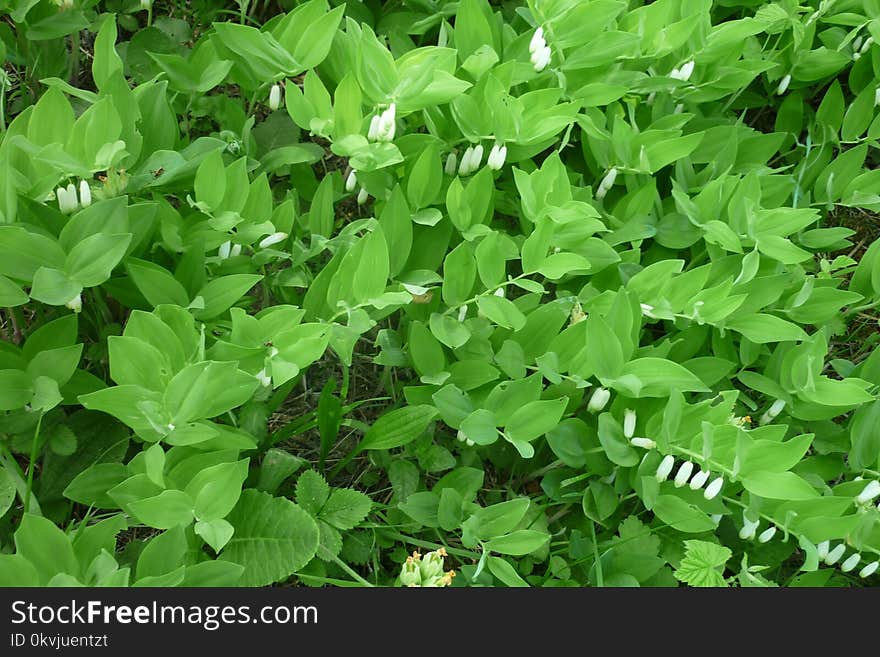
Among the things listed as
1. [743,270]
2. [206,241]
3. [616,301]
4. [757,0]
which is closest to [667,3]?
[757,0]

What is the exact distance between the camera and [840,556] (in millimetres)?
1569

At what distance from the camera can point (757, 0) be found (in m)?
2.04

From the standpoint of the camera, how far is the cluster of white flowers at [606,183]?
1806mm

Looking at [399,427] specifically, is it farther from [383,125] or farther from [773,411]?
[773,411]

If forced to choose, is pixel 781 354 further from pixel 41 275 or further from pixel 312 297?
pixel 41 275

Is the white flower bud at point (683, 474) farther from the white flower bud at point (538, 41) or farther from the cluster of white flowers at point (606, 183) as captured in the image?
the white flower bud at point (538, 41)

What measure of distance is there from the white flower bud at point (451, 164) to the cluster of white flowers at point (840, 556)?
3.16 feet

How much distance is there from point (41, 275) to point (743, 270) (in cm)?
120

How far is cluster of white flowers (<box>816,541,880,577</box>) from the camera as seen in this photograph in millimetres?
1536

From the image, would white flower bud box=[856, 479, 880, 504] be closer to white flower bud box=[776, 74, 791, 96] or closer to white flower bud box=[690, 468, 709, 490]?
white flower bud box=[690, 468, 709, 490]

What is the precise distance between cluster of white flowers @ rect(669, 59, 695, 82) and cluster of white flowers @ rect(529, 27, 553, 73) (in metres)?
0.30

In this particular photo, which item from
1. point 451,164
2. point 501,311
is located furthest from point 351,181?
point 501,311

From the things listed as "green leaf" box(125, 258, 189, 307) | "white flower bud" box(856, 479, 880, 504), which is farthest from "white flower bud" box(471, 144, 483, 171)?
"white flower bud" box(856, 479, 880, 504)

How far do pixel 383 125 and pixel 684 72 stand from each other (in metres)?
0.75
